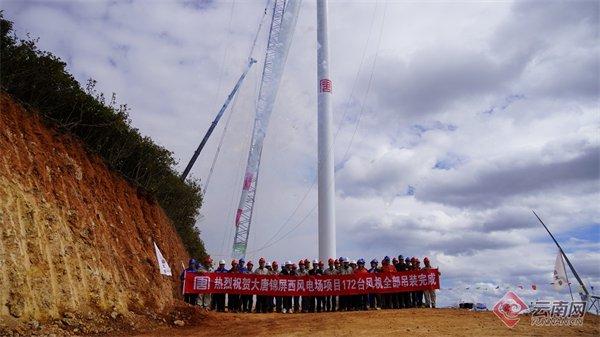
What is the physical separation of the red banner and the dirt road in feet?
8.10

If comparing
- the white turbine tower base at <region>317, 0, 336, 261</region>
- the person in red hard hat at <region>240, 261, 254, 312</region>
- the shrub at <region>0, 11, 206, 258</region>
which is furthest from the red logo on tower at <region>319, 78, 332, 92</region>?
the person in red hard hat at <region>240, 261, 254, 312</region>

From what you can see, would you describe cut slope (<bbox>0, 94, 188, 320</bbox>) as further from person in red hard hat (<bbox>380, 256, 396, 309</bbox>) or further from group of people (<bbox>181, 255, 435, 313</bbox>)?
person in red hard hat (<bbox>380, 256, 396, 309</bbox>)

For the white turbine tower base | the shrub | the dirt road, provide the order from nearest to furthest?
the dirt road
the shrub
the white turbine tower base

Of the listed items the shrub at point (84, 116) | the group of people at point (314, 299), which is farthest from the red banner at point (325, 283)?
the shrub at point (84, 116)

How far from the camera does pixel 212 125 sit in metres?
57.1

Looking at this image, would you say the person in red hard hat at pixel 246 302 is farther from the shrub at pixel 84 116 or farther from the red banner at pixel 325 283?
the shrub at pixel 84 116

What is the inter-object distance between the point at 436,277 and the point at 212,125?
136 feet

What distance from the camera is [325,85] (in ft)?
116

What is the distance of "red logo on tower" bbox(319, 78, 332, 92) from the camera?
35.2 m

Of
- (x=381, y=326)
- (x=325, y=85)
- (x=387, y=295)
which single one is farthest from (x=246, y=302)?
(x=325, y=85)

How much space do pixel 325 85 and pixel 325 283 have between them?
18424 mm

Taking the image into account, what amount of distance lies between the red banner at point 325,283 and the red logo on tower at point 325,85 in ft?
59.1

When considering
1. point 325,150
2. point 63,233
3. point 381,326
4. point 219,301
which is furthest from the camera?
point 325,150

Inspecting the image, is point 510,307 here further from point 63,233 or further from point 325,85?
point 325,85
